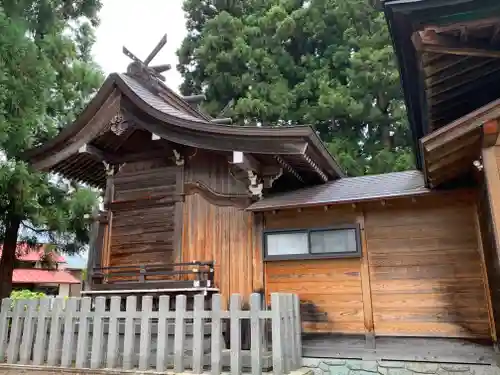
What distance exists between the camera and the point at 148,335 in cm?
509

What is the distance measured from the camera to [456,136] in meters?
4.10

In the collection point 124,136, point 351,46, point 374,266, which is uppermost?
point 351,46

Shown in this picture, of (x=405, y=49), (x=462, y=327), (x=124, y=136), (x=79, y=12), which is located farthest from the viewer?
(x=79, y=12)

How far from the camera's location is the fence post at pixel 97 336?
17.2 feet

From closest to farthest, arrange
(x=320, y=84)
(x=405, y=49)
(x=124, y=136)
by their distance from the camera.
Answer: (x=405, y=49)
(x=124, y=136)
(x=320, y=84)

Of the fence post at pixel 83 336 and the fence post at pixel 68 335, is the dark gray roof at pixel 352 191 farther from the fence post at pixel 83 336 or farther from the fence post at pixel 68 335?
the fence post at pixel 68 335

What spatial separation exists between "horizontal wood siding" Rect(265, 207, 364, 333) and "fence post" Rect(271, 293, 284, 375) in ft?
6.89

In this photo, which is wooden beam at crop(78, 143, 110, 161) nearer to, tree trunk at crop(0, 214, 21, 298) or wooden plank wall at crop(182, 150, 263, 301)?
wooden plank wall at crop(182, 150, 263, 301)

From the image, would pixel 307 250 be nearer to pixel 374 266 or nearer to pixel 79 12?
pixel 374 266

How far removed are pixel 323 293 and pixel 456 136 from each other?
11.5ft

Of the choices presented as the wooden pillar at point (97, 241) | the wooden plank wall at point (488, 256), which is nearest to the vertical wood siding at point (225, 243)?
the wooden pillar at point (97, 241)

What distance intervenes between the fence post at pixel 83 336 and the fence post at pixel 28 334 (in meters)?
0.76

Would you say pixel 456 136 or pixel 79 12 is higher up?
pixel 79 12

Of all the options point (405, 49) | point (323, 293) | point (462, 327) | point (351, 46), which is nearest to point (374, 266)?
point (323, 293)
